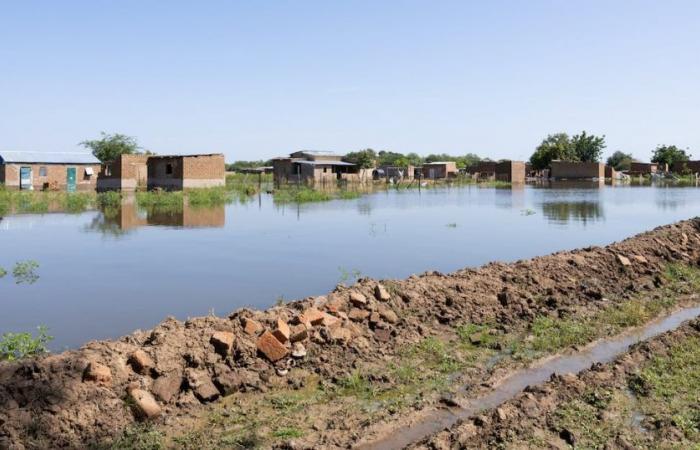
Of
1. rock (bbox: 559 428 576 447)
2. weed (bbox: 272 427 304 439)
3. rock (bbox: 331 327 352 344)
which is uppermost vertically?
rock (bbox: 331 327 352 344)

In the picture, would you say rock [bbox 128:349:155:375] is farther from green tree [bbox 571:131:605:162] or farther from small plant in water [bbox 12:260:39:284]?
green tree [bbox 571:131:605:162]

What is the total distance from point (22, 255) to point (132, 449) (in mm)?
12017

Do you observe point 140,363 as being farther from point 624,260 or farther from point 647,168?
point 647,168

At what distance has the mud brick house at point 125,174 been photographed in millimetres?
45469

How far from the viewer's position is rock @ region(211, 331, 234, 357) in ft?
21.0

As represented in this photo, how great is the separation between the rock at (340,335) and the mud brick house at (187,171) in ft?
122

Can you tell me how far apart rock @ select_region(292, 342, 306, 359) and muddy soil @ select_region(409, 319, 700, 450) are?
2.26 metres

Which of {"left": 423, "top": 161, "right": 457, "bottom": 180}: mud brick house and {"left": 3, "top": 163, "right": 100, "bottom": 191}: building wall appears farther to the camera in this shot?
{"left": 423, "top": 161, "right": 457, "bottom": 180}: mud brick house

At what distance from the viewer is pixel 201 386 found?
5.88 meters

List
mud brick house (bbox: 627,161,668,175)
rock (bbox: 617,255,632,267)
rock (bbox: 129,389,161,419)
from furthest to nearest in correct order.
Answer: mud brick house (bbox: 627,161,668,175) → rock (bbox: 617,255,632,267) → rock (bbox: 129,389,161,419)

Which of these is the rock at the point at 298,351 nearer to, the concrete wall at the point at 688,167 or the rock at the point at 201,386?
the rock at the point at 201,386

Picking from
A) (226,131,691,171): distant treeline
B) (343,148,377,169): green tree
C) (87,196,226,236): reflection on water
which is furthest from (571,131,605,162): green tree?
(87,196,226,236): reflection on water

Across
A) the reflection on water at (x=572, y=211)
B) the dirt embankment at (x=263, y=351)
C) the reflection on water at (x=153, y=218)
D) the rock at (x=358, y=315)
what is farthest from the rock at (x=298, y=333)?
the reflection on water at (x=572, y=211)

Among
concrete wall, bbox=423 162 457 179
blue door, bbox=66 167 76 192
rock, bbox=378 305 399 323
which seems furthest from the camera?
concrete wall, bbox=423 162 457 179
